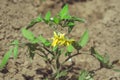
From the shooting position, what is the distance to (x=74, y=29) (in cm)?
287

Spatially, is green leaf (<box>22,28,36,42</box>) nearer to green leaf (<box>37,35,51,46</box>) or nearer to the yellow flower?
green leaf (<box>37,35,51,46</box>)

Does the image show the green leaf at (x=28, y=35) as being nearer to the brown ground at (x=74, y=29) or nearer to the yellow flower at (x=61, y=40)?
the yellow flower at (x=61, y=40)

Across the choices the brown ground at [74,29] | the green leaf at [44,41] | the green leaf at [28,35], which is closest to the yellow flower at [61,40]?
the green leaf at [44,41]

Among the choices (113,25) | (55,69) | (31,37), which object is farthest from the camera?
(113,25)

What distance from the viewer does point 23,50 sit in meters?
2.49

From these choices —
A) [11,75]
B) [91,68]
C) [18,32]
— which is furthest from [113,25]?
[11,75]

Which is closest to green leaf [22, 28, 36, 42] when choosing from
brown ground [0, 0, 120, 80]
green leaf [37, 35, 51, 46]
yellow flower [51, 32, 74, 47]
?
green leaf [37, 35, 51, 46]

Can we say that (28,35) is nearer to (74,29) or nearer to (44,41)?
(44,41)

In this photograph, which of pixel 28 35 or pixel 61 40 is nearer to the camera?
pixel 61 40

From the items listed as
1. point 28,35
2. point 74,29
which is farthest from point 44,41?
point 74,29

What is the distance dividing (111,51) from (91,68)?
295 mm

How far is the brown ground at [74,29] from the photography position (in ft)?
7.80

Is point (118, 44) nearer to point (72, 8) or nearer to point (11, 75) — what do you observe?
point (72, 8)

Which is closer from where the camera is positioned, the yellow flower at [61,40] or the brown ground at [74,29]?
the yellow flower at [61,40]
